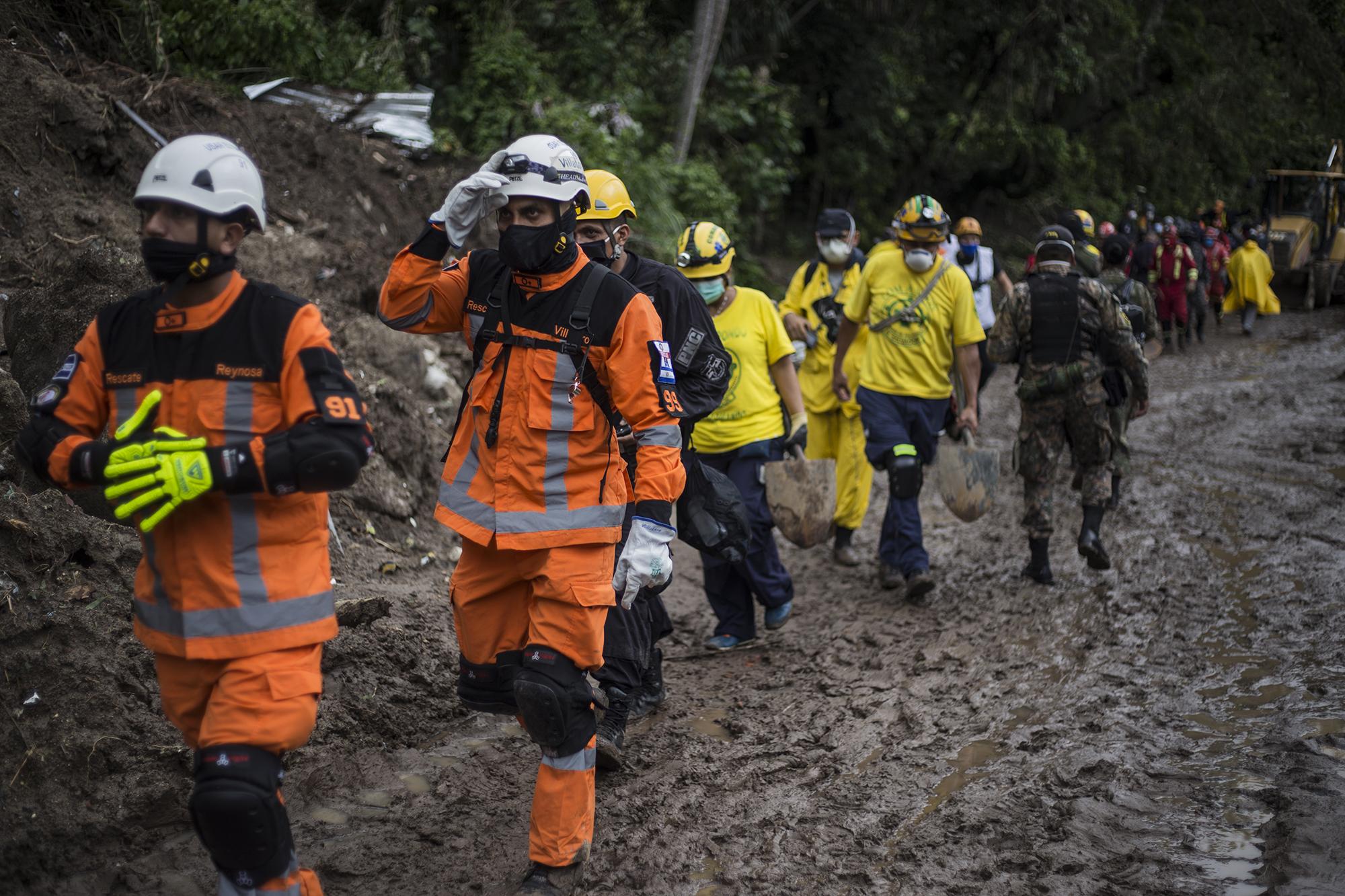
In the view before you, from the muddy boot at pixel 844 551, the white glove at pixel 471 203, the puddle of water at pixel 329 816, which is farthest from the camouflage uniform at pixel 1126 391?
the puddle of water at pixel 329 816

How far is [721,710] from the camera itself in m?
5.54

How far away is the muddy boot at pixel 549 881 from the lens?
3.65m

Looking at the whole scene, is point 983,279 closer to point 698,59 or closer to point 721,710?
point 721,710

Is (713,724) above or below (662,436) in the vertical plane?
below

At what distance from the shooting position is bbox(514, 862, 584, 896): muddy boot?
3.65 meters

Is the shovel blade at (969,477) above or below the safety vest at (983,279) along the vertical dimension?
below

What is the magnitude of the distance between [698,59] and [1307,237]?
1525cm

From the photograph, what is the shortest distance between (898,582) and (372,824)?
4.09 metres

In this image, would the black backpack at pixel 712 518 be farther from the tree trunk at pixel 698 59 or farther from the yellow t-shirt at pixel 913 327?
the tree trunk at pixel 698 59

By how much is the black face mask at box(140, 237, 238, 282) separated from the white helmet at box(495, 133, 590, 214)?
3.24 ft

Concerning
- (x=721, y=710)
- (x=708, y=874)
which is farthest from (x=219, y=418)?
(x=721, y=710)

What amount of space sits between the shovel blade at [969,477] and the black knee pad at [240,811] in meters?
4.74

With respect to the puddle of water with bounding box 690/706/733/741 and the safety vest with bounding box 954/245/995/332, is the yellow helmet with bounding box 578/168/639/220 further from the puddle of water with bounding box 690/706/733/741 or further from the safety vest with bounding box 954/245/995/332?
the safety vest with bounding box 954/245/995/332

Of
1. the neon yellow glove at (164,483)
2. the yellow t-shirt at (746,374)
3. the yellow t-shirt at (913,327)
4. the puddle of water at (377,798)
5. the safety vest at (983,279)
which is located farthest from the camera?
the safety vest at (983,279)
